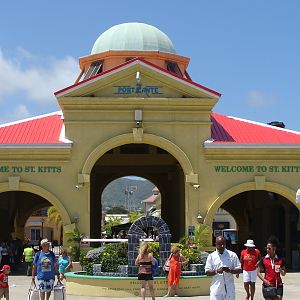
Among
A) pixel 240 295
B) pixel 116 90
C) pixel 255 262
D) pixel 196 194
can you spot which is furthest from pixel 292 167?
pixel 255 262

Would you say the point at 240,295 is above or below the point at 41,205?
below

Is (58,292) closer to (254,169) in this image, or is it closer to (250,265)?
(250,265)

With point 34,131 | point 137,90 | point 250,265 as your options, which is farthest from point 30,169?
point 250,265

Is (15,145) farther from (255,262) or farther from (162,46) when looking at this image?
(255,262)

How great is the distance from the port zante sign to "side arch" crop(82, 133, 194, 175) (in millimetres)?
1347

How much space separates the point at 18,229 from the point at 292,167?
19.6m

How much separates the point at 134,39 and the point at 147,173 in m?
8.63

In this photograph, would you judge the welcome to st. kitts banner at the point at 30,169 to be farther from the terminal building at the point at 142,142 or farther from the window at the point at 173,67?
the window at the point at 173,67

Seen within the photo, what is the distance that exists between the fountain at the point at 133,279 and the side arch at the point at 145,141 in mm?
8525

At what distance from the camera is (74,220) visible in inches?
1141

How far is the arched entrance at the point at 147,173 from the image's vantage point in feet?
121

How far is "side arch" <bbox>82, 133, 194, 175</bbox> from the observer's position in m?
29.4

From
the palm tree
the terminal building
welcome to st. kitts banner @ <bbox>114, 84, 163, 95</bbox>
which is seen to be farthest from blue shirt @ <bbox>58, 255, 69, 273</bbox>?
the palm tree

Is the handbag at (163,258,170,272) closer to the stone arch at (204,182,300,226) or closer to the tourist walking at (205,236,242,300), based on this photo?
the tourist walking at (205,236,242,300)
